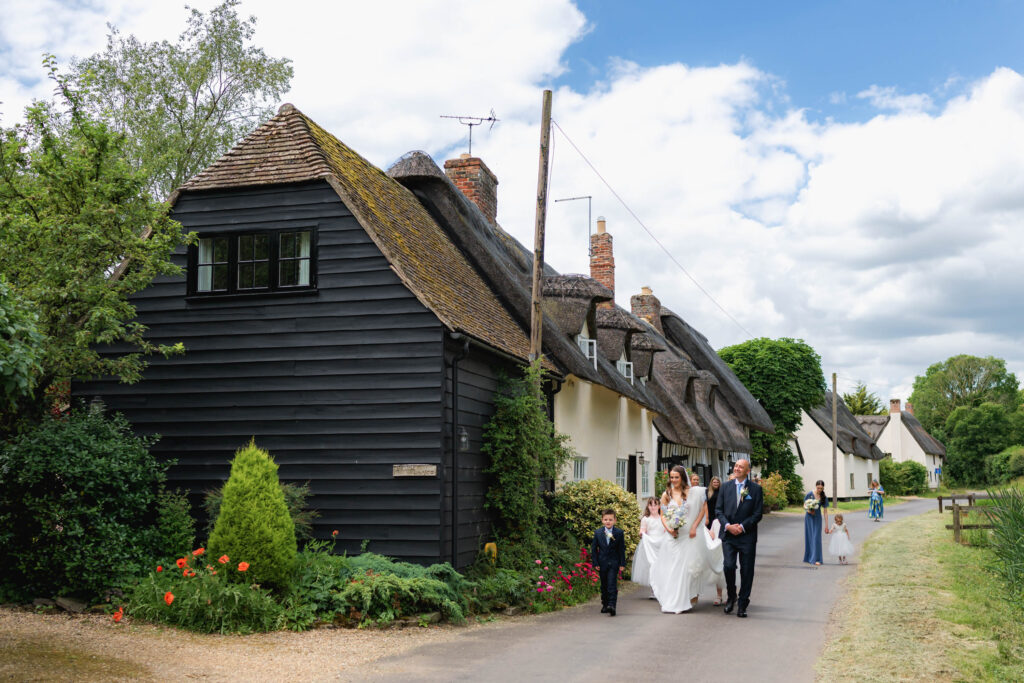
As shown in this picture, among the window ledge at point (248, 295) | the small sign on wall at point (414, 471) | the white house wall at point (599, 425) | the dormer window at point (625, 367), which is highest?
the window ledge at point (248, 295)

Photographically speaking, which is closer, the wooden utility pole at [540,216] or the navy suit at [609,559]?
the navy suit at [609,559]

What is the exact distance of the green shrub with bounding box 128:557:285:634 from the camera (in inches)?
386

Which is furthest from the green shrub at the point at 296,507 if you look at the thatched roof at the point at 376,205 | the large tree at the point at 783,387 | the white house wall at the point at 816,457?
the white house wall at the point at 816,457

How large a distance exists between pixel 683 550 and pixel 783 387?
31657mm

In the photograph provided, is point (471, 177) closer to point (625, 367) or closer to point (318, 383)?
point (625, 367)

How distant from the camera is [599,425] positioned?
2023 centimetres

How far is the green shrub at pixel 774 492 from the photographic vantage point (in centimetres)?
3616

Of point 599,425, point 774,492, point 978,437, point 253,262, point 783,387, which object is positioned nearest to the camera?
point 253,262

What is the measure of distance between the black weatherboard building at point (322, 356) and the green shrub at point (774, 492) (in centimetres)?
2510

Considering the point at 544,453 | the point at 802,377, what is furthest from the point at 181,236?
the point at 802,377

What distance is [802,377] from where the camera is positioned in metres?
41.8

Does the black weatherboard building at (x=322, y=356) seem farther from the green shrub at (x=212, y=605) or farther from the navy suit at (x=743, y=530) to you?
the navy suit at (x=743, y=530)

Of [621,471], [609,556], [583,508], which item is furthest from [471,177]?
[609,556]

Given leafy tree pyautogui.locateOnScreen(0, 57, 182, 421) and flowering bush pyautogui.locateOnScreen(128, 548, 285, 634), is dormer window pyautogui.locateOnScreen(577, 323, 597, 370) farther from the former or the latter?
flowering bush pyautogui.locateOnScreen(128, 548, 285, 634)
